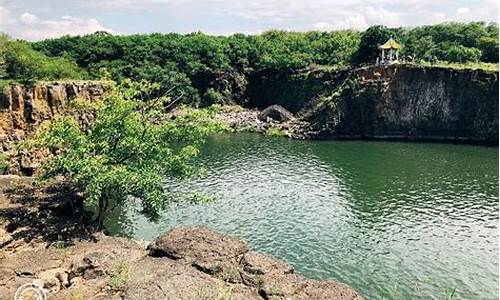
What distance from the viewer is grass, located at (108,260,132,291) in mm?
16906

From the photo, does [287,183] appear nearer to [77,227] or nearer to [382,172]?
[382,172]

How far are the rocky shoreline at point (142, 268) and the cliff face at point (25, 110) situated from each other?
58.2 feet

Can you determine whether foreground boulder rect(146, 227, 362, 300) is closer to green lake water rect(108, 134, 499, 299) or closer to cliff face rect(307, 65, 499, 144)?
green lake water rect(108, 134, 499, 299)

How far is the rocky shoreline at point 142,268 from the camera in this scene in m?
16.8

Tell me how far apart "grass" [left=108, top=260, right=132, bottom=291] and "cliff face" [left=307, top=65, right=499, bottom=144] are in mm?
58047

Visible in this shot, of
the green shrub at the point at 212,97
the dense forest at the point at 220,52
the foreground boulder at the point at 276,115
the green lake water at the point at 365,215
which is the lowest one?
the green lake water at the point at 365,215

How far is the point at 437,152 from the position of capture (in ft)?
203

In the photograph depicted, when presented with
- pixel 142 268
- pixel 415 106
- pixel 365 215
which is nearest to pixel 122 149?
pixel 142 268

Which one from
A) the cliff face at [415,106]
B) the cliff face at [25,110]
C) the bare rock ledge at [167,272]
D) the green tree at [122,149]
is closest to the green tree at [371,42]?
the cliff face at [415,106]

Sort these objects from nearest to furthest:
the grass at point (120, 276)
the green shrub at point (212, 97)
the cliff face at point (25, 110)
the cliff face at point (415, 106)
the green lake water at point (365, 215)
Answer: the grass at point (120, 276) < the green lake water at point (365, 215) < the cliff face at point (25, 110) < the cliff face at point (415, 106) < the green shrub at point (212, 97)

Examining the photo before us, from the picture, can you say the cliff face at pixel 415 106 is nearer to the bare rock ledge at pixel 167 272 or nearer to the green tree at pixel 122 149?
the green tree at pixel 122 149

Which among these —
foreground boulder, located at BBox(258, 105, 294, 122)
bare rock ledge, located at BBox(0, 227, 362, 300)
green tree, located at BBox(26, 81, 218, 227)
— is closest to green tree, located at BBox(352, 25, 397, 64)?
foreground boulder, located at BBox(258, 105, 294, 122)

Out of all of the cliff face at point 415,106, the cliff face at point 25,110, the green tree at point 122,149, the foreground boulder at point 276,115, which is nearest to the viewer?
the green tree at point 122,149

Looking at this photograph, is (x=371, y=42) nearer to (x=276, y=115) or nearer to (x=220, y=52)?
(x=276, y=115)
